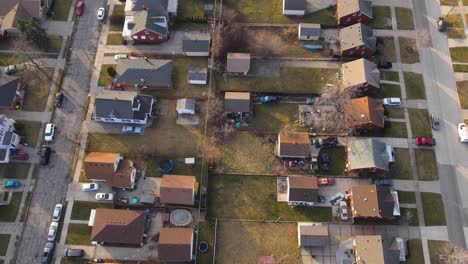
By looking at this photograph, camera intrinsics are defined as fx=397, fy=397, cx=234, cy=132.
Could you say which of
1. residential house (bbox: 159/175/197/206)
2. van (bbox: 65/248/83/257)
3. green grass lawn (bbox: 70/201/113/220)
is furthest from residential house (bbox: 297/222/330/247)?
van (bbox: 65/248/83/257)

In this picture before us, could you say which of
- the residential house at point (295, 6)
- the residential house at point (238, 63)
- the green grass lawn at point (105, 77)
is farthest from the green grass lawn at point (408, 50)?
the green grass lawn at point (105, 77)

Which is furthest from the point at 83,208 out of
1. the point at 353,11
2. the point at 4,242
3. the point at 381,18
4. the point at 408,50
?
the point at 381,18

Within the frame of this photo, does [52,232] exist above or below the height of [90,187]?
below

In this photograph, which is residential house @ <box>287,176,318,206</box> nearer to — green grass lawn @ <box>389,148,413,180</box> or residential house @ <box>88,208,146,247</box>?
green grass lawn @ <box>389,148,413,180</box>

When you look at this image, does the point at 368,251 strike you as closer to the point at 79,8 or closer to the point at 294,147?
the point at 294,147

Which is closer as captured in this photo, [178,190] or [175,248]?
[175,248]

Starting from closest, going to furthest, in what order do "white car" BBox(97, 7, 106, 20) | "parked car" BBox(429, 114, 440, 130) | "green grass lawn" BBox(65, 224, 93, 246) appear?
"green grass lawn" BBox(65, 224, 93, 246) → "parked car" BBox(429, 114, 440, 130) → "white car" BBox(97, 7, 106, 20)

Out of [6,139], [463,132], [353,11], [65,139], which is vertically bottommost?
[6,139]
